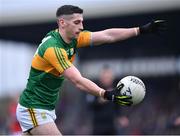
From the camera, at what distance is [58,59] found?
8.83 meters

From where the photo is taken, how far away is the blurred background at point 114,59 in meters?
16.3

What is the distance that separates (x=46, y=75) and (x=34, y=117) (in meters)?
0.53

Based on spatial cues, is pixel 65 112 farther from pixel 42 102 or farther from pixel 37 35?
pixel 42 102

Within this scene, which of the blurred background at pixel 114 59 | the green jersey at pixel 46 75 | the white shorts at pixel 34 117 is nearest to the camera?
the green jersey at pixel 46 75

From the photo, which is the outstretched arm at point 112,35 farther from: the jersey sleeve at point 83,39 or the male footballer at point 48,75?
the male footballer at point 48,75

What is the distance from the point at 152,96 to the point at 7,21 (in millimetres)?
3941

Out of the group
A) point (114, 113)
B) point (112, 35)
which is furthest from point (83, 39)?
point (114, 113)

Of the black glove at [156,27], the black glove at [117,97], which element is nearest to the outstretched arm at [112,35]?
the black glove at [156,27]

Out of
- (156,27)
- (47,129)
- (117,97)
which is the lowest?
(47,129)

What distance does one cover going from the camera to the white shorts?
9266 mm

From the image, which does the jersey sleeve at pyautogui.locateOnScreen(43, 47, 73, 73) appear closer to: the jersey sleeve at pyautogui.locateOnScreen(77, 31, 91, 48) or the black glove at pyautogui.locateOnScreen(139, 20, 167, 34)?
the jersey sleeve at pyautogui.locateOnScreen(77, 31, 91, 48)

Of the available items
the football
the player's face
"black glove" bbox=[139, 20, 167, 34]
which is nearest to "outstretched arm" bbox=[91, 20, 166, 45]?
"black glove" bbox=[139, 20, 167, 34]

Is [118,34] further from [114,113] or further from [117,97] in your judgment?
[114,113]

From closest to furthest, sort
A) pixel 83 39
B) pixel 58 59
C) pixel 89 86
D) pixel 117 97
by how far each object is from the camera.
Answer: pixel 117 97 < pixel 89 86 < pixel 58 59 < pixel 83 39
